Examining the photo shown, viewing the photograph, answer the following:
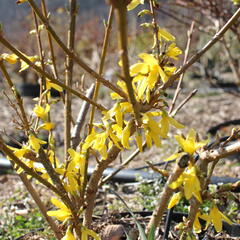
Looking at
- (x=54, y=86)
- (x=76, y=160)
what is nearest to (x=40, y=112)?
(x=54, y=86)

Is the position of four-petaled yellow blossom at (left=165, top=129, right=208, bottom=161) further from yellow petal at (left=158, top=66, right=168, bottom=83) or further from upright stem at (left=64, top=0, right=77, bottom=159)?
upright stem at (left=64, top=0, right=77, bottom=159)

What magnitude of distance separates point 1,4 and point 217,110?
23.1 meters

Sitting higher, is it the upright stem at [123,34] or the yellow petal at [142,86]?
the upright stem at [123,34]

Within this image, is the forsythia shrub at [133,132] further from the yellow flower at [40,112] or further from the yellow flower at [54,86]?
the yellow flower at [54,86]

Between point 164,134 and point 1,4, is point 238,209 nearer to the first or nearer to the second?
point 164,134

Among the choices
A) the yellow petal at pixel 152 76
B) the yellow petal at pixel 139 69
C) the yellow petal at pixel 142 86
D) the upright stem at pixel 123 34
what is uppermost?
the upright stem at pixel 123 34

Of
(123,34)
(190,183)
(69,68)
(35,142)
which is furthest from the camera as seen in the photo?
(69,68)

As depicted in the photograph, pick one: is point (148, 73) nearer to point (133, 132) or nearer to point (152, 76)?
point (152, 76)

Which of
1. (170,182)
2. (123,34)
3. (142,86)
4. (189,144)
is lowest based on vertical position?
(170,182)

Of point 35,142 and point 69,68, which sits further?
point 69,68

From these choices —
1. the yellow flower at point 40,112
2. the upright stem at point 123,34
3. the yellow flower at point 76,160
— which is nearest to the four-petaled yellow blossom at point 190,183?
the upright stem at point 123,34

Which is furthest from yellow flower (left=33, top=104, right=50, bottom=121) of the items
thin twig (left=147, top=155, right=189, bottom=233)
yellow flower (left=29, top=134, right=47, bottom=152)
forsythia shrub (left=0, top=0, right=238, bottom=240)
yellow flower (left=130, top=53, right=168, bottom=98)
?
thin twig (left=147, top=155, right=189, bottom=233)

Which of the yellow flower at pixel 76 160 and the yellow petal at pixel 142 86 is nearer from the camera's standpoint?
the yellow petal at pixel 142 86

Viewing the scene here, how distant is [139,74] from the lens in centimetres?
117
